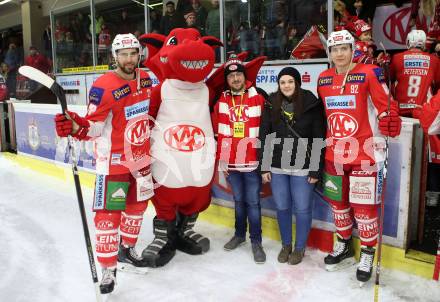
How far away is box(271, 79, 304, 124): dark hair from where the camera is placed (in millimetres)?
2783

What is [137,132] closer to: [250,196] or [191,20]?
[250,196]

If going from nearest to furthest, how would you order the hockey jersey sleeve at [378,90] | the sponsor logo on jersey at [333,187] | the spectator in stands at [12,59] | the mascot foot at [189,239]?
the hockey jersey sleeve at [378,90]
the sponsor logo on jersey at [333,187]
the mascot foot at [189,239]
the spectator in stands at [12,59]

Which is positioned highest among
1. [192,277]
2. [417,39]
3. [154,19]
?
[154,19]

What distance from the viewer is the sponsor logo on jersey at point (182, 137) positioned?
2.91m

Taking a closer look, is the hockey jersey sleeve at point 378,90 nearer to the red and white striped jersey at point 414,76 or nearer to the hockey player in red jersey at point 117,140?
the hockey player in red jersey at point 117,140

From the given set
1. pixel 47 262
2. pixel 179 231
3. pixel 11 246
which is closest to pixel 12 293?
pixel 47 262

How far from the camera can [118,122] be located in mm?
2676

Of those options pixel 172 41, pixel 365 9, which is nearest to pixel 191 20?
pixel 365 9

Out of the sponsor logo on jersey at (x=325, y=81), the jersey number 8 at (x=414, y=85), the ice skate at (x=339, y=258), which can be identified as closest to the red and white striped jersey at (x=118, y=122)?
the sponsor logo on jersey at (x=325, y=81)

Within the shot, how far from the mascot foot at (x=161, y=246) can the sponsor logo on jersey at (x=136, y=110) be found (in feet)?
2.56

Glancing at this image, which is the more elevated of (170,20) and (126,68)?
(170,20)

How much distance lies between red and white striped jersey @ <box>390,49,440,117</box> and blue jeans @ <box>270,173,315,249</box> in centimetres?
174

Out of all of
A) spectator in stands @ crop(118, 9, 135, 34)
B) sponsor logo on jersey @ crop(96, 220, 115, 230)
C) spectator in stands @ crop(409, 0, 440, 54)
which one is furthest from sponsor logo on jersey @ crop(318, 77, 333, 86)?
spectator in stands @ crop(118, 9, 135, 34)

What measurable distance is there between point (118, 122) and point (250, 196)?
1.00m
